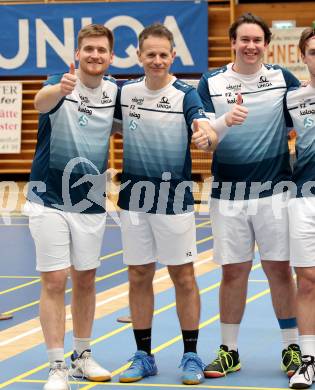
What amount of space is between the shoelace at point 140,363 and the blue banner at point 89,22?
13868mm

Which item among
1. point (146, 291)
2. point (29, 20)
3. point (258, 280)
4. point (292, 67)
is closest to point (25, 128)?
point (29, 20)

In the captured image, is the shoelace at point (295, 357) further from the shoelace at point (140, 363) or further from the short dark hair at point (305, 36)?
the short dark hair at point (305, 36)

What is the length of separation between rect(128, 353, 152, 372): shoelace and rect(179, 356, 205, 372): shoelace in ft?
0.76

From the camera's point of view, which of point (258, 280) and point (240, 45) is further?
point (258, 280)

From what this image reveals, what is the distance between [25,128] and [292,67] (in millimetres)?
5774

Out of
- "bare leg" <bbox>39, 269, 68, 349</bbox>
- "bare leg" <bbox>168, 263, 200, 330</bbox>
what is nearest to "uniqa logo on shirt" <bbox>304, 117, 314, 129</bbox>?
"bare leg" <bbox>168, 263, 200, 330</bbox>

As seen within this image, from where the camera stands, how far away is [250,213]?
6648 mm

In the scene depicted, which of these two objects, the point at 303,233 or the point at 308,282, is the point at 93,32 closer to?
the point at 303,233

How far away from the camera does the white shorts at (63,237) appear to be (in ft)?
20.9

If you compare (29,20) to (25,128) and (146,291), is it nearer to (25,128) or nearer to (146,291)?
(25,128)

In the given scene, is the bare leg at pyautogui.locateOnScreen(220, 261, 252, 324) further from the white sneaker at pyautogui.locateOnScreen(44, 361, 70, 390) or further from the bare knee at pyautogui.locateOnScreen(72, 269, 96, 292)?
the white sneaker at pyautogui.locateOnScreen(44, 361, 70, 390)

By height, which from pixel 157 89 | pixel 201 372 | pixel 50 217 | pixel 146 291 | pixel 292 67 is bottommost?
pixel 201 372

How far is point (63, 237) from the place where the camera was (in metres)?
6.43

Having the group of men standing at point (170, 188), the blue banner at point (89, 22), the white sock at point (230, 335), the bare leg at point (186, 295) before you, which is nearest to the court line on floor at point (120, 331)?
the group of men standing at point (170, 188)
